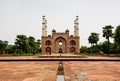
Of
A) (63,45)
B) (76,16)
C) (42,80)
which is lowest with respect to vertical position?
(42,80)

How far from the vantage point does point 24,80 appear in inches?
232

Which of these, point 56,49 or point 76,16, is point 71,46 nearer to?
point 56,49

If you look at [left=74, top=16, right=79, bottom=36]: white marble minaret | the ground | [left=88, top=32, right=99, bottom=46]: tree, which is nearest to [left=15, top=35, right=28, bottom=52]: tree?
[left=88, top=32, right=99, bottom=46]: tree

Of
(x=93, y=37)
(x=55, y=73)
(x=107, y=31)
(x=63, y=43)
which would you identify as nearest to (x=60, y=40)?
(x=63, y=43)

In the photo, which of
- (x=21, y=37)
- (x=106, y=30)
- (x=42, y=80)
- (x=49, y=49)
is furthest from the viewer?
(x=49, y=49)

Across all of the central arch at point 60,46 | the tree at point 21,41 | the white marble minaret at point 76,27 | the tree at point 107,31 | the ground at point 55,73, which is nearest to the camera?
the ground at point 55,73

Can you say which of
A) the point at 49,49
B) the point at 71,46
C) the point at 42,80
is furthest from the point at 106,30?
the point at 42,80

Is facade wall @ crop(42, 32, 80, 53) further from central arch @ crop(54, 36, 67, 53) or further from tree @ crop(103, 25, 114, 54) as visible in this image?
tree @ crop(103, 25, 114, 54)

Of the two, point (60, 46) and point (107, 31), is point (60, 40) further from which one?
point (107, 31)

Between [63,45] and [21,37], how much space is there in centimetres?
2082

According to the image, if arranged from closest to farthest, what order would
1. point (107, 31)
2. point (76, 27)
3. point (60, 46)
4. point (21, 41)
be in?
point (107, 31)
point (21, 41)
point (76, 27)
point (60, 46)

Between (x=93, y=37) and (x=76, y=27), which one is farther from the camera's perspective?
(x=76, y=27)

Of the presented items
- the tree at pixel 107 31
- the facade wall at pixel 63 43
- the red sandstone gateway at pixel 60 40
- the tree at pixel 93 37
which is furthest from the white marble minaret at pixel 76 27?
the tree at pixel 107 31

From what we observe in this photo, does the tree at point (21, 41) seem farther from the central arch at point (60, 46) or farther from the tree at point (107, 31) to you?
the tree at point (107, 31)
